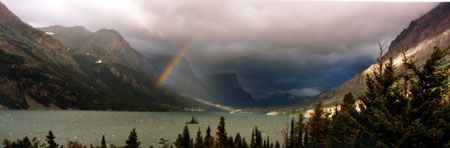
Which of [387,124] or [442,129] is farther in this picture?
[387,124]

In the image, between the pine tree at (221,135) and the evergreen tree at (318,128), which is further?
the evergreen tree at (318,128)

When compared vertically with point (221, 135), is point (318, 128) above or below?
above

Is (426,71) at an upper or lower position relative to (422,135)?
upper

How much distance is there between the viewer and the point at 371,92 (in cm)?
1914

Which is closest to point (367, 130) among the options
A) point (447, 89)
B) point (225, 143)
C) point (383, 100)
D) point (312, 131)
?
point (383, 100)

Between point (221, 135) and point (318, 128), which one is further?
point (318, 128)

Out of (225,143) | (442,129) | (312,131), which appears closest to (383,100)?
(442,129)

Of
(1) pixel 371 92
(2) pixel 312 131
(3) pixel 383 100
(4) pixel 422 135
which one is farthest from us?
(2) pixel 312 131

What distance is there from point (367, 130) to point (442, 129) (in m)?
4.01

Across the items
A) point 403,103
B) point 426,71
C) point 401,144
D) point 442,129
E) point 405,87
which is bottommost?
point 401,144

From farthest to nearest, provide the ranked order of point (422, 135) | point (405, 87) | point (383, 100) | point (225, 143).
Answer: point (225, 143), point (383, 100), point (405, 87), point (422, 135)

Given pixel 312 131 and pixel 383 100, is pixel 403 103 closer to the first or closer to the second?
pixel 383 100

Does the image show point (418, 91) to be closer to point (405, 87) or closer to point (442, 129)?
point (405, 87)

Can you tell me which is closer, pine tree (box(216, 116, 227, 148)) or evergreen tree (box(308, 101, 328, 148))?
pine tree (box(216, 116, 227, 148))
